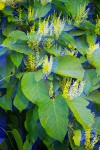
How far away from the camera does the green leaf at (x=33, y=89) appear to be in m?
1.04

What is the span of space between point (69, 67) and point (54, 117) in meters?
0.22

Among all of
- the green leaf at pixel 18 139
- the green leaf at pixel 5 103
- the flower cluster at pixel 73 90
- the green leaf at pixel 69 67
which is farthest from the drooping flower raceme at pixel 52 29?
the green leaf at pixel 18 139

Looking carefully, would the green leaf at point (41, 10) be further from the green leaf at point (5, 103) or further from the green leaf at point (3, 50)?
the green leaf at point (5, 103)

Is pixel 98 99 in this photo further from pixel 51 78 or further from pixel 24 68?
pixel 24 68

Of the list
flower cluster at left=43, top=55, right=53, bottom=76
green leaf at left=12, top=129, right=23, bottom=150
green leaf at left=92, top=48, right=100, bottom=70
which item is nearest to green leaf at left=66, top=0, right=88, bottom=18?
green leaf at left=92, top=48, right=100, bottom=70

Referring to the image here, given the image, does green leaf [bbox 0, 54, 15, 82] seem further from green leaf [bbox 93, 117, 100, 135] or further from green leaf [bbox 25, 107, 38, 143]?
green leaf [bbox 93, 117, 100, 135]

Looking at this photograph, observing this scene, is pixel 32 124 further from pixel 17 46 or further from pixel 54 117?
pixel 17 46

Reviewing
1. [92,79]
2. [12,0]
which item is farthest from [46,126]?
[12,0]

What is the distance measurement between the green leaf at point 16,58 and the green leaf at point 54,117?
0.68 ft

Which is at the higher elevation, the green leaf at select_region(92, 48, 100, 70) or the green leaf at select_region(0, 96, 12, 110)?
the green leaf at select_region(92, 48, 100, 70)

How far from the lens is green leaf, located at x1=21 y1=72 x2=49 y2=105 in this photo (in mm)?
1041

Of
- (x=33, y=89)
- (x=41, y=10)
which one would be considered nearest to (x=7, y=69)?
(x=33, y=89)

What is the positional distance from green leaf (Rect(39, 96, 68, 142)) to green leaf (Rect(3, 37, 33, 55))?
9.2 inches

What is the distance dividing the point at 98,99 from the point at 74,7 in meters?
0.45
